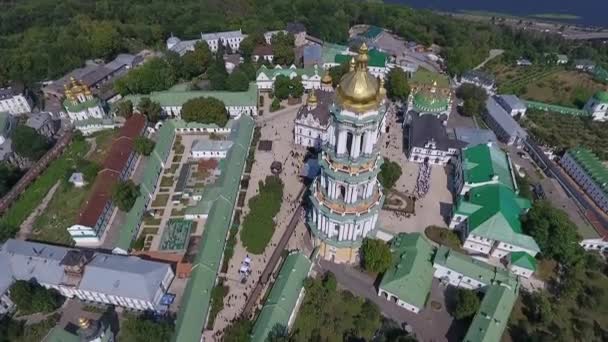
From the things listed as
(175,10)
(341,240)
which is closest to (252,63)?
(175,10)

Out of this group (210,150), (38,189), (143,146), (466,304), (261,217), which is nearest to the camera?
(466,304)

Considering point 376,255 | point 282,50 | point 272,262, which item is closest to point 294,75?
point 282,50

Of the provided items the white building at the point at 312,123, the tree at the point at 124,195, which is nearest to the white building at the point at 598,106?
the white building at the point at 312,123

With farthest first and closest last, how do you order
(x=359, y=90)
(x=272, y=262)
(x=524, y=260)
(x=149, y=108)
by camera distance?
1. (x=149, y=108)
2. (x=272, y=262)
3. (x=524, y=260)
4. (x=359, y=90)

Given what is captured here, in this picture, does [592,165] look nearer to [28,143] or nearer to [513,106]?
[513,106]

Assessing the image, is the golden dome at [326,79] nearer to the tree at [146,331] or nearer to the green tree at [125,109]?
the green tree at [125,109]

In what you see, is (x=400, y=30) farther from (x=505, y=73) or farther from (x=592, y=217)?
(x=592, y=217)
